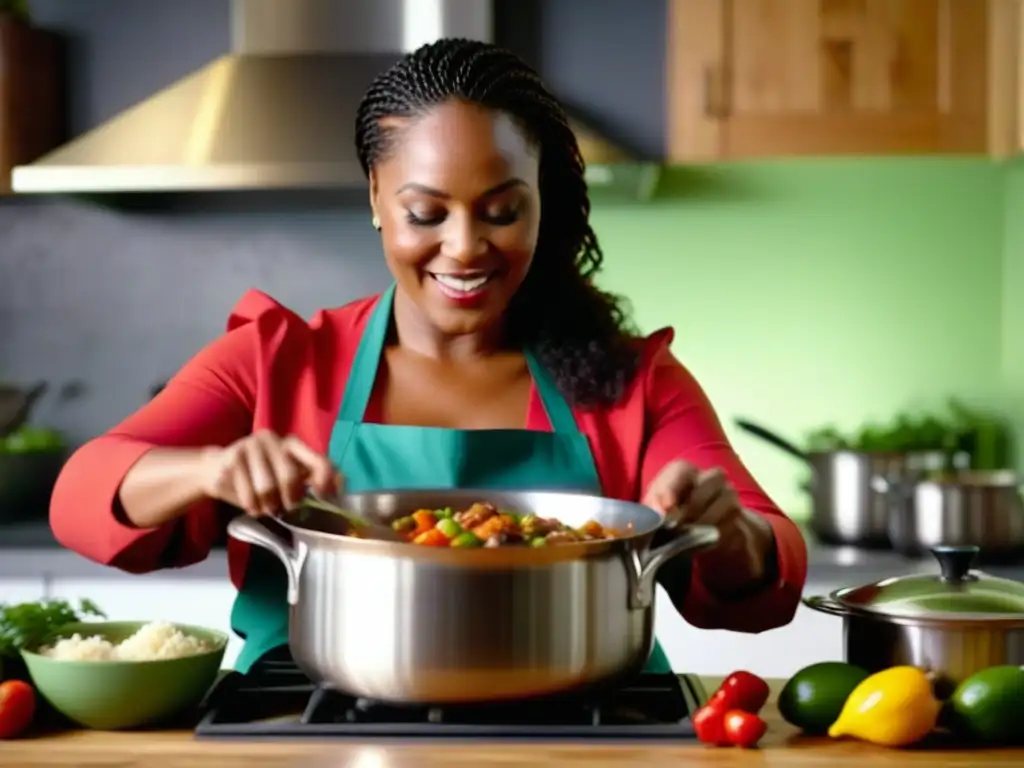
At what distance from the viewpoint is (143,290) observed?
3078mm

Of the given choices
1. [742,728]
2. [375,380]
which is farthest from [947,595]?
[375,380]

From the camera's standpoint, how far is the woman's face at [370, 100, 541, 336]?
1.37 metres

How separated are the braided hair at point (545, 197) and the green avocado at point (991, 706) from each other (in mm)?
567

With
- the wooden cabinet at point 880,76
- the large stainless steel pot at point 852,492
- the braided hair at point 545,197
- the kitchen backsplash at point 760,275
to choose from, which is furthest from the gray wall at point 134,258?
the braided hair at point 545,197

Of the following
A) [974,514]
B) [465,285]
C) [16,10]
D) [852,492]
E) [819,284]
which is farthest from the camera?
[819,284]

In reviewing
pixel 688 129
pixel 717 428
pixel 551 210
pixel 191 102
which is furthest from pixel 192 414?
pixel 688 129

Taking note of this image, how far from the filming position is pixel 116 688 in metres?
1.11

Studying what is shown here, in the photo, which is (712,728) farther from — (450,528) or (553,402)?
(553,402)

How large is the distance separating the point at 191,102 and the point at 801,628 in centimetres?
154

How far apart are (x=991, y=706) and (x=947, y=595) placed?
0.42ft

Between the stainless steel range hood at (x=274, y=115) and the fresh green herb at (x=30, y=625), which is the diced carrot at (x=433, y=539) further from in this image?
the stainless steel range hood at (x=274, y=115)

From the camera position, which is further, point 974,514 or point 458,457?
point 974,514

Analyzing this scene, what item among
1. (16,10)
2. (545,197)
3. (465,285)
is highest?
(16,10)

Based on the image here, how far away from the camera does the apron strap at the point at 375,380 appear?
1.55 metres
